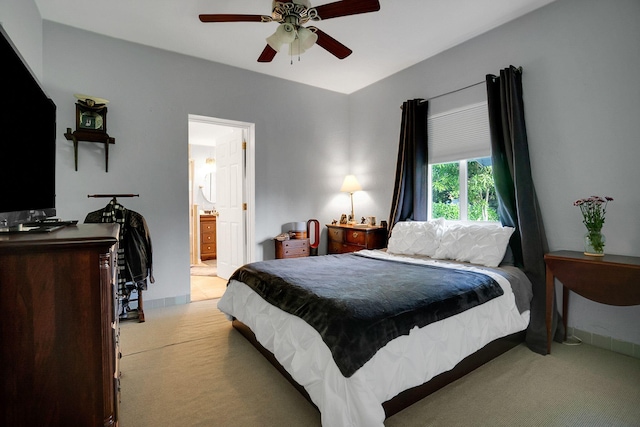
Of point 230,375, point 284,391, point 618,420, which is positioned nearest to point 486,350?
point 618,420

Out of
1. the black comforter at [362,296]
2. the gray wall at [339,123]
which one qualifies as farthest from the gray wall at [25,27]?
the black comforter at [362,296]

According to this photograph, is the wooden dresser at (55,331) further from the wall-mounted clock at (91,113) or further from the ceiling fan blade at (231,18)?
the wall-mounted clock at (91,113)

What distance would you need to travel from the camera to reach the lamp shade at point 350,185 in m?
4.56

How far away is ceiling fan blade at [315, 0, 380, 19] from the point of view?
2.01 m

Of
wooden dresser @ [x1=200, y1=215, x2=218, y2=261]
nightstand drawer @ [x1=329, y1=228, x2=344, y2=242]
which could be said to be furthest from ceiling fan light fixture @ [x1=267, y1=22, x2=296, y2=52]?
wooden dresser @ [x1=200, y1=215, x2=218, y2=261]

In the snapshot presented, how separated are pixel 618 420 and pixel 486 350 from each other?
69cm

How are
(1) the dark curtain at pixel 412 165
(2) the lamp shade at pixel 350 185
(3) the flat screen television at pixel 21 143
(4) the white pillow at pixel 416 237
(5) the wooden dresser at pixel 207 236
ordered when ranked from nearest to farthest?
(3) the flat screen television at pixel 21 143 → (4) the white pillow at pixel 416 237 → (1) the dark curtain at pixel 412 165 → (2) the lamp shade at pixel 350 185 → (5) the wooden dresser at pixel 207 236

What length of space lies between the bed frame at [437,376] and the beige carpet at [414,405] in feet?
0.15

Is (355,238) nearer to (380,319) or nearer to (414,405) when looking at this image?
(414,405)

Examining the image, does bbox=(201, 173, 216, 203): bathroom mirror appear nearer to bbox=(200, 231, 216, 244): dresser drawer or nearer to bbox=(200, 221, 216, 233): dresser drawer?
bbox=(200, 221, 216, 233): dresser drawer

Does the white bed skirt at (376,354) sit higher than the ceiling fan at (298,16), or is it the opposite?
the ceiling fan at (298,16)

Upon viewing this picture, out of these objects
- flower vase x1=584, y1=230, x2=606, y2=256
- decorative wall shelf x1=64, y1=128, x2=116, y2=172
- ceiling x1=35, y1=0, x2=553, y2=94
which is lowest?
flower vase x1=584, y1=230, x2=606, y2=256

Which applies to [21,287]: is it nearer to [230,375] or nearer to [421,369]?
[230,375]

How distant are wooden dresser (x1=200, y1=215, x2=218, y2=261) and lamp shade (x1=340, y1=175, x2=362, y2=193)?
129 inches
